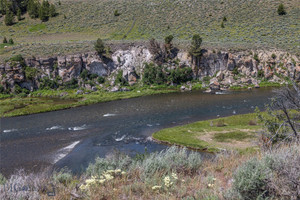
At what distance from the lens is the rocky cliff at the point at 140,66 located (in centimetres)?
6131

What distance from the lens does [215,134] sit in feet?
96.0

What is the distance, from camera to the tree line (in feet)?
351

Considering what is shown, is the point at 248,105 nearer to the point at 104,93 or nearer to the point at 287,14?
the point at 104,93

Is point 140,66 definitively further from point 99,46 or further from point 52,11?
point 52,11

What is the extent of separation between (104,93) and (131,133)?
92.7ft

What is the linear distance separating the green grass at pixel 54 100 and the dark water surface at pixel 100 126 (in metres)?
2.63

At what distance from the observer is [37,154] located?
2634 cm

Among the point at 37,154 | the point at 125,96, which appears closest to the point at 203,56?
the point at 125,96

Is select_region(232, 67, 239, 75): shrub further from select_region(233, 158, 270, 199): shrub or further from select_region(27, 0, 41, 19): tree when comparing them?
select_region(27, 0, 41, 19): tree

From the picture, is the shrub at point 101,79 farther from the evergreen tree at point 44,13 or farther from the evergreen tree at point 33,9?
the evergreen tree at point 33,9

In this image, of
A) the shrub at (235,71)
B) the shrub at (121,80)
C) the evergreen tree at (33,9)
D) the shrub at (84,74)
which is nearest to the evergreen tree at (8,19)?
the evergreen tree at (33,9)

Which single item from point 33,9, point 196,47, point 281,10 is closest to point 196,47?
point 196,47

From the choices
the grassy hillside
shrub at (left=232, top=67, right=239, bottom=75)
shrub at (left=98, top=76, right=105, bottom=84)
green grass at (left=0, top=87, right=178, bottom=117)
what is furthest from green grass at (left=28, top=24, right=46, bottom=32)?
shrub at (left=232, top=67, right=239, bottom=75)

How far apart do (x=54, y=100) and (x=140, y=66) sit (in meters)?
24.0
